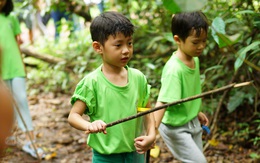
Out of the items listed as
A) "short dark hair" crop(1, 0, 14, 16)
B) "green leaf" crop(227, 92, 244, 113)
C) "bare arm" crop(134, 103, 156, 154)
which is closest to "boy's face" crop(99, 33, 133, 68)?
"bare arm" crop(134, 103, 156, 154)

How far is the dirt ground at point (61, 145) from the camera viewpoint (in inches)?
155

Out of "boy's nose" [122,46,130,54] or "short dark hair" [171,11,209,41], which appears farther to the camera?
"short dark hair" [171,11,209,41]

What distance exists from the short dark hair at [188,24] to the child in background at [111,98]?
1.78 ft

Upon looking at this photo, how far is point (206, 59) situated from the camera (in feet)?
15.6

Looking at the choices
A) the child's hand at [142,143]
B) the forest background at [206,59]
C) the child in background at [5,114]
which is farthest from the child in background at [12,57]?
the child in background at [5,114]

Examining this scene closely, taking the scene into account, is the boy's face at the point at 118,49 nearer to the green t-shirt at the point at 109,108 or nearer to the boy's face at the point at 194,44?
the green t-shirt at the point at 109,108

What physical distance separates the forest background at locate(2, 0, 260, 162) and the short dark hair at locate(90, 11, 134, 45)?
0.49m

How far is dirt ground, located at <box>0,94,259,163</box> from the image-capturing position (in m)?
3.95

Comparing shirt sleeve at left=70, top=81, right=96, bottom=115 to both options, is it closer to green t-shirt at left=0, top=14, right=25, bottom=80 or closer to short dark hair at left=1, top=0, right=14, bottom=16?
green t-shirt at left=0, top=14, right=25, bottom=80

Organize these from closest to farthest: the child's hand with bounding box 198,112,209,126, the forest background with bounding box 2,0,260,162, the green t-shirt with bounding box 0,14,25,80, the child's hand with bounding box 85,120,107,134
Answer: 1. the child's hand with bounding box 85,120,107,134
2. the child's hand with bounding box 198,112,209,126
3. the forest background with bounding box 2,0,260,162
4. the green t-shirt with bounding box 0,14,25,80

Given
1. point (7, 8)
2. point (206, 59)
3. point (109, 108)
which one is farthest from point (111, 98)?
point (206, 59)

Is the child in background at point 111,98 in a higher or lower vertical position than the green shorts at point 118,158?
higher

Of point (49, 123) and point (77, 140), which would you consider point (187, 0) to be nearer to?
point (77, 140)

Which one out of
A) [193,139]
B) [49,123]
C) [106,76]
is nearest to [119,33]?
[106,76]
